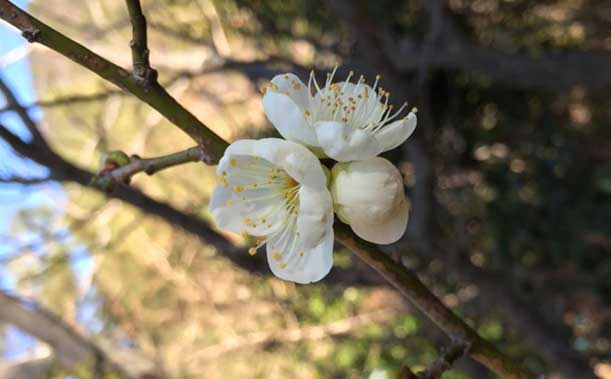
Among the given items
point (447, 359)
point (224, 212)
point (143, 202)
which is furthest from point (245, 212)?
point (143, 202)

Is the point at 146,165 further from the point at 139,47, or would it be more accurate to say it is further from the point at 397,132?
the point at 397,132

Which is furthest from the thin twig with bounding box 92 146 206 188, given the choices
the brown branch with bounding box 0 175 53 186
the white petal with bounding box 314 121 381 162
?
the brown branch with bounding box 0 175 53 186

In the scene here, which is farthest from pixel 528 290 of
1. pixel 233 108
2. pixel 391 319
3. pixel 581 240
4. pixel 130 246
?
pixel 130 246

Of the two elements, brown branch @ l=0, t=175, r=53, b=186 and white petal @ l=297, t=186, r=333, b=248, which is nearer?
white petal @ l=297, t=186, r=333, b=248

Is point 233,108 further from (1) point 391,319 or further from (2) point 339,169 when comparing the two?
(2) point 339,169

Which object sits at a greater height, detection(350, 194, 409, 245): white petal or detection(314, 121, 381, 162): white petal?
detection(314, 121, 381, 162): white petal

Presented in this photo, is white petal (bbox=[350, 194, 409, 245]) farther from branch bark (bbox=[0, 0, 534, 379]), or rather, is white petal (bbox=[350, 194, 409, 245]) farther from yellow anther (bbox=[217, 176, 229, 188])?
yellow anther (bbox=[217, 176, 229, 188])

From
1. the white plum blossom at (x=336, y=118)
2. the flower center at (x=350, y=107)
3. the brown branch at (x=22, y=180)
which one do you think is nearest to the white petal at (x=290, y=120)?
the white plum blossom at (x=336, y=118)

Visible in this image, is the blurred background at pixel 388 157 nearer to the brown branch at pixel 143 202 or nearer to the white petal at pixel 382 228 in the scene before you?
the brown branch at pixel 143 202
